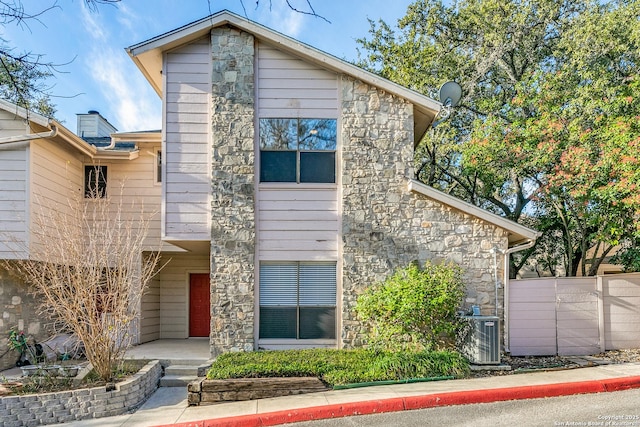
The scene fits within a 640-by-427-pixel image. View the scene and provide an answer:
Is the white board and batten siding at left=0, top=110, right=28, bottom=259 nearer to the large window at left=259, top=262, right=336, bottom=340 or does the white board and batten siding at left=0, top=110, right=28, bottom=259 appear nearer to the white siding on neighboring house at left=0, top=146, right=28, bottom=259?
the white siding on neighboring house at left=0, top=146, right=28, bottom=259

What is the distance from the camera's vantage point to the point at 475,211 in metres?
9.27

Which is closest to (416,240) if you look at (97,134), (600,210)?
(600,210)

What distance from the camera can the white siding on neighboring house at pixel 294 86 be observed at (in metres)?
9.62

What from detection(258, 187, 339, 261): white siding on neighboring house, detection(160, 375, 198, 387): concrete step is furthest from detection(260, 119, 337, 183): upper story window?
detection(160, 375, 198, 387): concrete step

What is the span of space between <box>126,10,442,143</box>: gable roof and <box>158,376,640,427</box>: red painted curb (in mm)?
5790

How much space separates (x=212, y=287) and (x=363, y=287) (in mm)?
3156

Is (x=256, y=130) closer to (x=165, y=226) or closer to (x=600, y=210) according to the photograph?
(x=165, y=226)

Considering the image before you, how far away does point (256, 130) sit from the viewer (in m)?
9.55

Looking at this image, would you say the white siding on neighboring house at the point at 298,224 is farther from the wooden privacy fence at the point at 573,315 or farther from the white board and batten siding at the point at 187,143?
the wooden privacy fence at the point at 573,315

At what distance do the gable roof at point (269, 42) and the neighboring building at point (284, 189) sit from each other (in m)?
0.03

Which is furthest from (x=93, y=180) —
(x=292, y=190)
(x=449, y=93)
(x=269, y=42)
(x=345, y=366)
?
(x=449, y=93)

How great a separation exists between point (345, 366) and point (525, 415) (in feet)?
9.85

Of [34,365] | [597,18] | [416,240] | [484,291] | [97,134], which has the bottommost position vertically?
[34,365]

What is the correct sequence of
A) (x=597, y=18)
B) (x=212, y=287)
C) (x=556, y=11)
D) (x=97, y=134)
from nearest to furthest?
1. (x=212, y=287)
2. (x=597, y=18)
3. (x=556, y=11)
4. (x=97, y=134)
